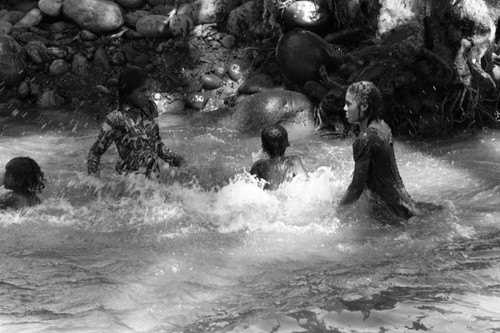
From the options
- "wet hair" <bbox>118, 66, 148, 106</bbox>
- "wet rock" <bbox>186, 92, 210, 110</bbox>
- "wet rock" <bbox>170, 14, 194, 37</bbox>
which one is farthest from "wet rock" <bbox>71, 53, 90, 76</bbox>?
"wet hair" <bbox>118, 66, 148, 106</bbox>

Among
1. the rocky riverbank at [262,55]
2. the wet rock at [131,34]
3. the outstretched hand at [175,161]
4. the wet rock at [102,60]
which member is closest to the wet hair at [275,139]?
the outstretched hand at [175,161]

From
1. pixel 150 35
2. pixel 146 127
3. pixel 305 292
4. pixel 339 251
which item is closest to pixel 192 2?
pixel 150 35

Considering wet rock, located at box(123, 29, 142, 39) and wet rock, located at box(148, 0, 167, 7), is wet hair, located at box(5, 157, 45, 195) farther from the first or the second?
wet rock, located at box(148, 0, 167, 7)

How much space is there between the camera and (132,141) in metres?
5.80

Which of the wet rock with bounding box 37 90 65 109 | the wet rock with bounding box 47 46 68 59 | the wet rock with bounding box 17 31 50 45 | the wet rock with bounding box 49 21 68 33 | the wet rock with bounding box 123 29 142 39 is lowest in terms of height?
the wet rock with bounding box 37 90 65 109

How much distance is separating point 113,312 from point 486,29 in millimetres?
5897

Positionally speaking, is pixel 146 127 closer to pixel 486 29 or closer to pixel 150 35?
pixel 486 29

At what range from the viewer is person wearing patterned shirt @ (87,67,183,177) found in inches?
217

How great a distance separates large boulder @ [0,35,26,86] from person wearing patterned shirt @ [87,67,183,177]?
4.90 metres

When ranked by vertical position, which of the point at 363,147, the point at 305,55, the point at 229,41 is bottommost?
the point at 363,147

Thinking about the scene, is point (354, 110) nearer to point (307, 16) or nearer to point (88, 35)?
point (307, 16)

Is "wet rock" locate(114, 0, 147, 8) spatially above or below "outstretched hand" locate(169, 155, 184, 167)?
above

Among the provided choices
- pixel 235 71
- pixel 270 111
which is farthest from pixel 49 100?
pixel 270 111

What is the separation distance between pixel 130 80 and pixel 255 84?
4387 millimetres
